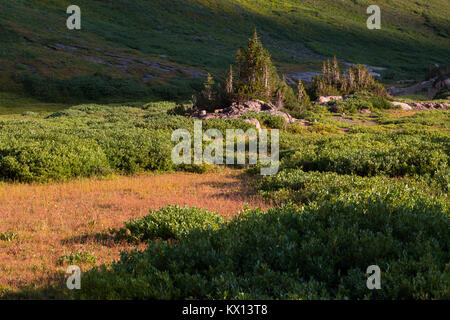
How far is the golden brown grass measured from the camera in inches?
242

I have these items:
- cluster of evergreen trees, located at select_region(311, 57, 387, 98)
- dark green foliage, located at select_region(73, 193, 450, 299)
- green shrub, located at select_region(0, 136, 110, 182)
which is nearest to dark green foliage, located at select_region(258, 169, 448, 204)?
dark green foliage, located at select_region(73, 193, 450, 299)

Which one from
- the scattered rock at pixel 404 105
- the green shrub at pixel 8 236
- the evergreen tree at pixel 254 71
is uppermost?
the evergreen tree at pixel 254 71

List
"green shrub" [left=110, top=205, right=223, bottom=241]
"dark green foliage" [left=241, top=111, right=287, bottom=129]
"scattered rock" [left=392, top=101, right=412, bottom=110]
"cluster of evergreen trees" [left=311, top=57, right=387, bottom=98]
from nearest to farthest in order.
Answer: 1. "green shrub" [left=110, top=205, right=223, bottom=241]
2. "dark green foliage" [left=241, top=111, right=287, bottom=129]
3. "scattered rock" [left=392, top=101, right=412, bottom=110]
4. "cluster of evergreen trees" [left=311, top=57, right=387, bottom=98]

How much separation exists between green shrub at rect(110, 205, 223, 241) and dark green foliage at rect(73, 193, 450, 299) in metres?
1.03

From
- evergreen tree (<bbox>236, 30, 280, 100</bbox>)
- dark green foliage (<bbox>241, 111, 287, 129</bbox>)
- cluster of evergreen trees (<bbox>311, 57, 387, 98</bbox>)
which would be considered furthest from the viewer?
cluster of evergreen trees (<bbox>311, 57, 387, 98</bbox>)

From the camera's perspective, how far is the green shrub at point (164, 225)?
729cm

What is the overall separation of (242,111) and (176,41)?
322ft

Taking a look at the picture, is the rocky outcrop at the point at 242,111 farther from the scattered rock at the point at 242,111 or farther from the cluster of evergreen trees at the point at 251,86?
the cluster of evergreen trees at the point at 251,86

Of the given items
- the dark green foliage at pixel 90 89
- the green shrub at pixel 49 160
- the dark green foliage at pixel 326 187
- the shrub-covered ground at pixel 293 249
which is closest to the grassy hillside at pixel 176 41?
the dark green foliage at pixel 90 89

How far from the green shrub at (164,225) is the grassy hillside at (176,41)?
5235cm

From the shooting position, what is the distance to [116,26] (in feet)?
400

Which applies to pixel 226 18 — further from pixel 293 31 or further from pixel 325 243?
pixel 325 243

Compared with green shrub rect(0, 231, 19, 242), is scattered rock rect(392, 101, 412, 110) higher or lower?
higher

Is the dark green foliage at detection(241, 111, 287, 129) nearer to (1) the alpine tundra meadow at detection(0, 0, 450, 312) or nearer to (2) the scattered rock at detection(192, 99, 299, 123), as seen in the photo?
(1) the alpine tundra meadow at detection(0, 0, 450, 312)
